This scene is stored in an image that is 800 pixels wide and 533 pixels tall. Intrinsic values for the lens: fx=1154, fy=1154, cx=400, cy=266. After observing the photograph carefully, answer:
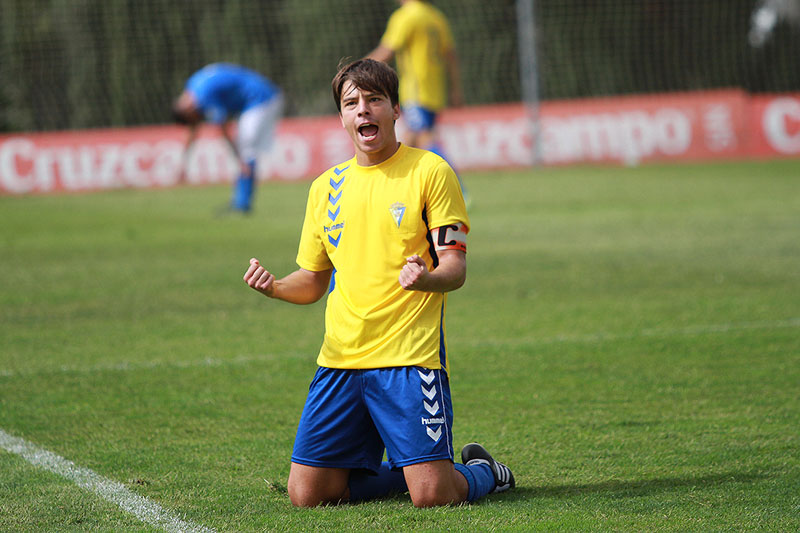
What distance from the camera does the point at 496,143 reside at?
23.5 metres

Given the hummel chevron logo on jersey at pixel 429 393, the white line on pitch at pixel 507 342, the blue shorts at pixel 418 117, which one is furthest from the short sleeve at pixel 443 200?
the blue shorts at pixel 418 117

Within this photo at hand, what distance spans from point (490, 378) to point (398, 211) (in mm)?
2046

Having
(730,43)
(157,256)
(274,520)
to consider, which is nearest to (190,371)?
(274,520)

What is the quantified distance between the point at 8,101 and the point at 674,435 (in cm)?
3454

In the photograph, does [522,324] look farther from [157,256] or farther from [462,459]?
[157,256]

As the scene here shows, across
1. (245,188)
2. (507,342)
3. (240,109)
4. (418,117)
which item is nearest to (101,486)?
(507,342)

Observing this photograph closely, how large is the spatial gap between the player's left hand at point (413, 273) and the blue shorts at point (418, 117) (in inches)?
400

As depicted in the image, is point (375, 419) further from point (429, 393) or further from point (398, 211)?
point (398, 211)

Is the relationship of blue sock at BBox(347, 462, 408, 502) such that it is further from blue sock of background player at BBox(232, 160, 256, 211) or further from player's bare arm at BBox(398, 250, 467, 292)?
blue sock of background player at BBox(232, 160, 256, 211)

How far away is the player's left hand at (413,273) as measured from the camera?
3.46 metres

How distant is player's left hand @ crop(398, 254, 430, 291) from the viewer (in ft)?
11.4

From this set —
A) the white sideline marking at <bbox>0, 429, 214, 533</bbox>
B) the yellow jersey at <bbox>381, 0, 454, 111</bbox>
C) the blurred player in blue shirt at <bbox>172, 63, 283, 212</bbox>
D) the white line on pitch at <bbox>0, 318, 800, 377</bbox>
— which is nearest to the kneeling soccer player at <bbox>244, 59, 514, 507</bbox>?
the white sideline marking at <bbox>0, 429, 214, 533</bbox>

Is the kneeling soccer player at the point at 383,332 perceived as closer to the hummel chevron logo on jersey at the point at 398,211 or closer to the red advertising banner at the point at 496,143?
the hummel chevron logo on jersey at the point at 398,211

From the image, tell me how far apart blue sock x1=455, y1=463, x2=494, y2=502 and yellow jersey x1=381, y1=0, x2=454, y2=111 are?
33.0ft
